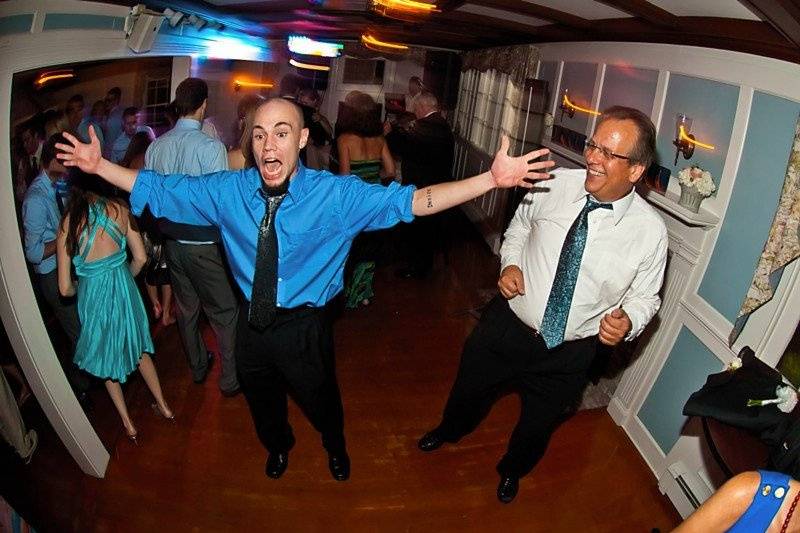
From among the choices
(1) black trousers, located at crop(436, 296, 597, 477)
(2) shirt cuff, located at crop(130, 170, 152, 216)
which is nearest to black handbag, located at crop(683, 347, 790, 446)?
(1) black trousers, located at crop(436, 296, 597, 477)

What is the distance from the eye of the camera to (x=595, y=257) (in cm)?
204

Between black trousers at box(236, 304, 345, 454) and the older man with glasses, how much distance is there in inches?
28.1

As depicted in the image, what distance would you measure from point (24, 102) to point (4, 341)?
2.81 feet

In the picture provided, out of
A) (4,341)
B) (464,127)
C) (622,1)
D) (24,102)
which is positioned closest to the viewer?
(24,102)

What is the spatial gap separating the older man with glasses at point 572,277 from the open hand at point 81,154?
5.28 feet

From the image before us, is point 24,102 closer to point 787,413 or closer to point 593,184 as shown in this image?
point 593,184

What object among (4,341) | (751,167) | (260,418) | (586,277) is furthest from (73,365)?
(751,167)

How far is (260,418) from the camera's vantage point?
2359 mm

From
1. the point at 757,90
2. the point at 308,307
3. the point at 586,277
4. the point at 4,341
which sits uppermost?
the point at 757,90

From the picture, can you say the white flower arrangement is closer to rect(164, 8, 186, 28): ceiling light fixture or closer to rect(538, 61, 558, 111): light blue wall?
rect(538, 61, 558, 111): light blue wall

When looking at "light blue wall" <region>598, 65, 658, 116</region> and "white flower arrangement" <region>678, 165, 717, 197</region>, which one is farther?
"light blue wall" <region>598, 65, 658, 116</region>

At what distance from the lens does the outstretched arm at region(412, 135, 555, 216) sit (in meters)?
Result: 1.67

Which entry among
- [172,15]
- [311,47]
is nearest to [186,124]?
[172,15]

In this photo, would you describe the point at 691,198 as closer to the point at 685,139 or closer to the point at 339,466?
the point at 685,139
